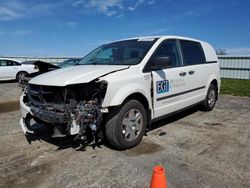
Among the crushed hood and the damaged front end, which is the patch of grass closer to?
the crushed hood

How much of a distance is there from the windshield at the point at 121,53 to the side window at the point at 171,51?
0.71ft

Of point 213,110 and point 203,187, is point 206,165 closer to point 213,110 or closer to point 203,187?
point 203,187

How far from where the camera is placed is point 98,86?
3588 millimetres

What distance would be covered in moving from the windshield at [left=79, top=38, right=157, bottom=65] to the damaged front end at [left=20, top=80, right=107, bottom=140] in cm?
103

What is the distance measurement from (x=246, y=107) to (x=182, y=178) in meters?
5.49

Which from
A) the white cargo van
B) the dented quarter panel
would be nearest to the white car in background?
the white cargo van

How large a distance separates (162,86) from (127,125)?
1076 millimetres

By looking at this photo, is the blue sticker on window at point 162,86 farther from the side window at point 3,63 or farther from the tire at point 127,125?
the side window at point 3,63

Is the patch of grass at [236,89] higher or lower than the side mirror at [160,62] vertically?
lower

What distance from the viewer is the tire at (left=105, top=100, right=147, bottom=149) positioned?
3.72m

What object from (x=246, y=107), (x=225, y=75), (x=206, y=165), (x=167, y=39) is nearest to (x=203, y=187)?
(x=206, y=165)

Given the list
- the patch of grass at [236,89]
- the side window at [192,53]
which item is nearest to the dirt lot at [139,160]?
the side window at [192,53]

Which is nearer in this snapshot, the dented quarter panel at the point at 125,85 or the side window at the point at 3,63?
the dented quarter panel at the point at 125,85

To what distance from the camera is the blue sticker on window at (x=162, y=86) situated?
172 inches
